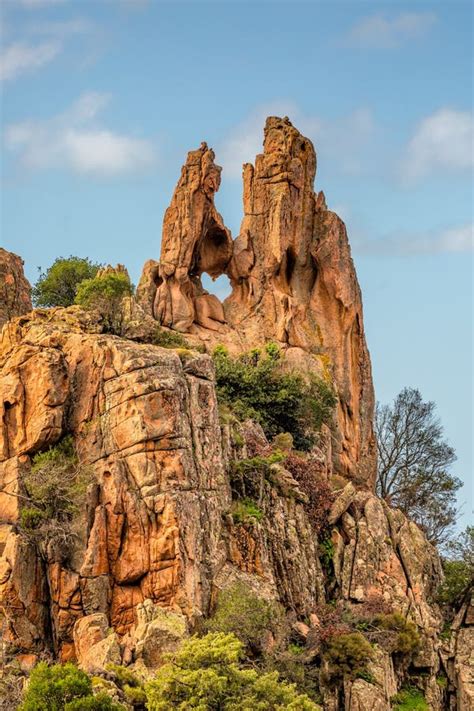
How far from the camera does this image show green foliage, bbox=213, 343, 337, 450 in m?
65.6

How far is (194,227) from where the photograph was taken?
73812mm

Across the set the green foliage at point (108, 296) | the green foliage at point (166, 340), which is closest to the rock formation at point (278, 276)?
the green foliage at point (108, 296)

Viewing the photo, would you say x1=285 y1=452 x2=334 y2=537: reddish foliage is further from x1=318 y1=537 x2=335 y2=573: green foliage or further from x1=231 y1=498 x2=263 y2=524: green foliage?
x1=231 y1=498 x2=263 y2=524: green foliage

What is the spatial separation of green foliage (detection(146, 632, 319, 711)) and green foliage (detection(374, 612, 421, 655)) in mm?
12322

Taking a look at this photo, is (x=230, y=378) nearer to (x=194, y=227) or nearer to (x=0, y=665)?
(x=194, y=227)

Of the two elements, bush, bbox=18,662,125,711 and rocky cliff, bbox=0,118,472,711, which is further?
rocky cliff, bbox=0,118,472,711

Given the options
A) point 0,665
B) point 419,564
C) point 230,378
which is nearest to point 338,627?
point 419,564

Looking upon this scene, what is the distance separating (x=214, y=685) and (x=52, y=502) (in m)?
10.6

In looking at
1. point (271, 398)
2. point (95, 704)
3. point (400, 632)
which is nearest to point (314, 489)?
point (400, 632)

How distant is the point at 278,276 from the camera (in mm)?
76188

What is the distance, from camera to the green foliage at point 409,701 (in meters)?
52.2

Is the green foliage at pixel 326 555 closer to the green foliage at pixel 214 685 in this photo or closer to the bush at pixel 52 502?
the bush at pixel 52 502

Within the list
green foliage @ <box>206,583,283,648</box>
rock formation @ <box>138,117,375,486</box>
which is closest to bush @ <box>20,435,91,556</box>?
green foliage @ <box>206,583,283,648</box>

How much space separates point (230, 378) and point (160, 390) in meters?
17.7
